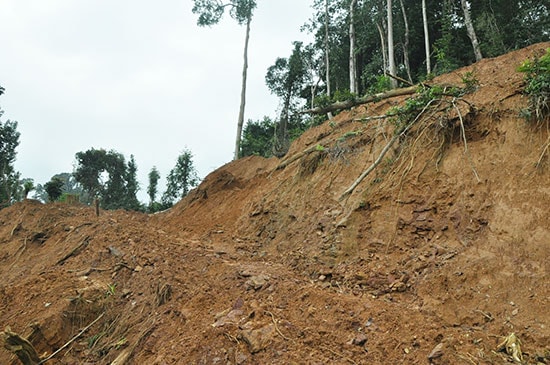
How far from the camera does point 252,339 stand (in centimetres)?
323

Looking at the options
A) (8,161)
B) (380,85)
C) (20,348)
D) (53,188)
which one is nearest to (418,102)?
(380,85)

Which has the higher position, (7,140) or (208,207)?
(7,140)

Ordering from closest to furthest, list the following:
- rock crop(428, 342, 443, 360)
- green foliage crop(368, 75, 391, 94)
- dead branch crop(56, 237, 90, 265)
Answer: rock crop(428, 342, 443, 360)
green foliage crop(368, 75, 391, 94)
dead branch crop(56, 237, 90, 265)

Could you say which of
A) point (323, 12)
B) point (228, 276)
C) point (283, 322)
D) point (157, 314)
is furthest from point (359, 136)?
point (323, 12)

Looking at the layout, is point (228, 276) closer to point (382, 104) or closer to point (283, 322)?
point (283, 322)

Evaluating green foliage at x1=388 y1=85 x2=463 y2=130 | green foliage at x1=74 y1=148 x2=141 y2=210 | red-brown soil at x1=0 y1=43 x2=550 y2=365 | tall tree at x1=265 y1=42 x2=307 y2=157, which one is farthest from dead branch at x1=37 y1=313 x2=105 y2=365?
green foliage at x1=74 y1=148 x2=141 y2=210

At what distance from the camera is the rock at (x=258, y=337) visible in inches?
124

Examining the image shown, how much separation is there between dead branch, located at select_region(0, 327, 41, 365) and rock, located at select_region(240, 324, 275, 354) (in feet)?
8.80

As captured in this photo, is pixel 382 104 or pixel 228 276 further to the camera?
pixel 382 104

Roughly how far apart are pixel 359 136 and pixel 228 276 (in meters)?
3.49

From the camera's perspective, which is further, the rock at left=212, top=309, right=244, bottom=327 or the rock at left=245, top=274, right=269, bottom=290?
the rock at left=245, top=274, right=269, bottom=290

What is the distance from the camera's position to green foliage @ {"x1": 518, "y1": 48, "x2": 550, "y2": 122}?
400 cm

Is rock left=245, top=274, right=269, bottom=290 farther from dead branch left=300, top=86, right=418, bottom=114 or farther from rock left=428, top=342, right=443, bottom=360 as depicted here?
dead branch left=300, top=86, right=418, bottom=114

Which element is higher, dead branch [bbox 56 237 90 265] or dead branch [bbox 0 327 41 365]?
dead branch [bbox 56 237 90 265]
